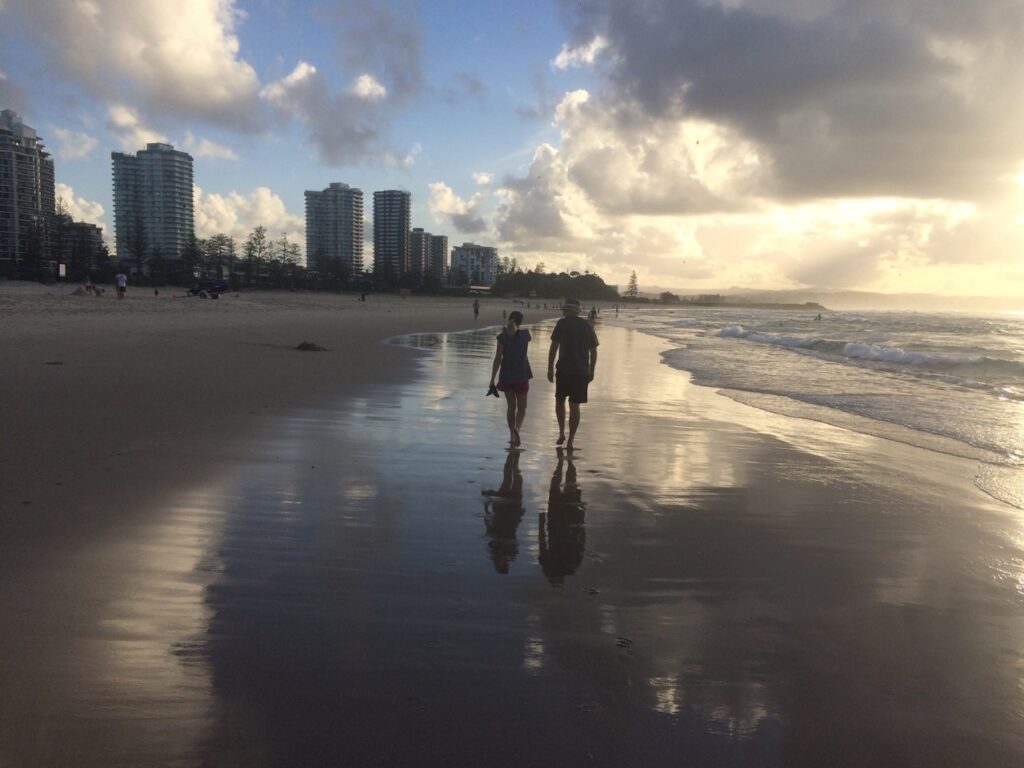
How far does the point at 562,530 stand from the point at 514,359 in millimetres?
3310

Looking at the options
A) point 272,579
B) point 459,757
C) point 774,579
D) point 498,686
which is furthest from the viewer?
point 774,579

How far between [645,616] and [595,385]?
10.1m

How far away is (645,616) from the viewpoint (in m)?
3.51

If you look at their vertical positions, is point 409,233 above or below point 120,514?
above

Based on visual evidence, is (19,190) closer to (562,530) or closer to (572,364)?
(572,364)

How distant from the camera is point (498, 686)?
9.18 ft

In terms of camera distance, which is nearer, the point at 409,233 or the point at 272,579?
the point at 272,579

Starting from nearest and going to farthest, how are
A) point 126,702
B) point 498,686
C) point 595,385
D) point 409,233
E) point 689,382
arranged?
point 126,702, point 498,686, point 595,385, point 689,382, point 409,233

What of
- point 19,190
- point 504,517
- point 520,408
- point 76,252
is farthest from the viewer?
point 19,190

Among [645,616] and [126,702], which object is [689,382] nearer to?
[645,616]

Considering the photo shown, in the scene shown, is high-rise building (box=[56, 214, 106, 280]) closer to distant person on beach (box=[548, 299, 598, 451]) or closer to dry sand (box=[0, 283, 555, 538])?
dry sand (box=[0, 283, 555, 538])

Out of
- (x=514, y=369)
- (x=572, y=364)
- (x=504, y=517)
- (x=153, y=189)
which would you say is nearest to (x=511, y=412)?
(x=514, y=369)

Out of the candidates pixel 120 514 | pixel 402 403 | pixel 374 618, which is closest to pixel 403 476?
pixel 120 514

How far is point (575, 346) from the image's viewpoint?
7797 mm
